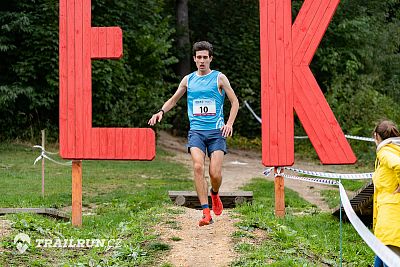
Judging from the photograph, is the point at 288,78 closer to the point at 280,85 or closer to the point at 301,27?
the point at 280,85

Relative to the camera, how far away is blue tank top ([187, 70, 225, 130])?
8.27 metres

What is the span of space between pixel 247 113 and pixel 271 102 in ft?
60.9

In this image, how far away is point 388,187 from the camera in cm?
604

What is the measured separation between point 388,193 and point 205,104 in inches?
109

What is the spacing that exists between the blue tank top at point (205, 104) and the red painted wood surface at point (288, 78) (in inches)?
44.6

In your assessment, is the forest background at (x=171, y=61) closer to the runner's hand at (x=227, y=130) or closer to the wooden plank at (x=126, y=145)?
the wooden plank at (x=126, y=145)

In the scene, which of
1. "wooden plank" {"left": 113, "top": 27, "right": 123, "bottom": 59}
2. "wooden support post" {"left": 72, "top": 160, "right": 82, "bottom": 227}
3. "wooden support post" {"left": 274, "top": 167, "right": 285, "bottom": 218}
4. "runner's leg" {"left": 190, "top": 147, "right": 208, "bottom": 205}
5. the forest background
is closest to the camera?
"runner's leg" {"left": 190, "top": 147, "right": 208, "bottom": 205}

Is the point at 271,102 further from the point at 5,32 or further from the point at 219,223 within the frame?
the point at 5,32

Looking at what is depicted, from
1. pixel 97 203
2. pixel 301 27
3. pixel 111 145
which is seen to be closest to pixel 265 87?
pixel 301 27

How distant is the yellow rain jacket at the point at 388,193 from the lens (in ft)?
19.3

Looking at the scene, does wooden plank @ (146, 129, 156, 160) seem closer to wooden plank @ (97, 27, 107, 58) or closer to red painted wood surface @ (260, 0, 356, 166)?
wooden plank @ (97, 27, 107, 58)

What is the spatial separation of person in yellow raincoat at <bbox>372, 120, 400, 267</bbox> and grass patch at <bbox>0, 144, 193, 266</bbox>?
2174mm

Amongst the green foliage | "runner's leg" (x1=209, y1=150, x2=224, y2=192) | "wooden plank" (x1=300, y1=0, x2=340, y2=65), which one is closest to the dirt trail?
"runner's leg" (x1=209, y1=150, x2=224, y2=192)

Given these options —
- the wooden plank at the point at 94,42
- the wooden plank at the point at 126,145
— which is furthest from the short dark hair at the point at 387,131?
the wooden plank at the point at 94,42
